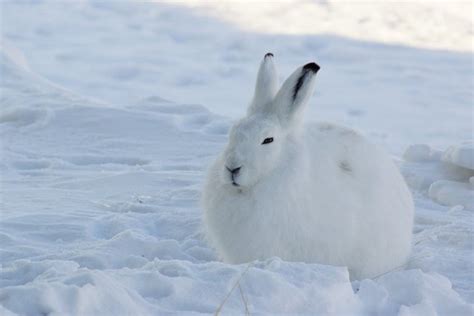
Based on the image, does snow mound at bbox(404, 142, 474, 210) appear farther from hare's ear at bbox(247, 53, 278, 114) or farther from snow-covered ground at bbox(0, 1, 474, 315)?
hare's ear at bbox(247, 53, 278, 114)

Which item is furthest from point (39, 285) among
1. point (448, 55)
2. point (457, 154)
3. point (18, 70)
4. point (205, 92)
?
point (448, 55)

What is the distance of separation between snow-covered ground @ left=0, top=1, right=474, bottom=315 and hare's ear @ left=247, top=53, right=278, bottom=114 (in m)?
0.69

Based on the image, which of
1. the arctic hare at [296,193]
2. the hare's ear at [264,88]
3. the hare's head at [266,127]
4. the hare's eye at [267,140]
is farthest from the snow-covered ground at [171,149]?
the hare's ear at [264,88]

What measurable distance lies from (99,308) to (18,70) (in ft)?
19.8

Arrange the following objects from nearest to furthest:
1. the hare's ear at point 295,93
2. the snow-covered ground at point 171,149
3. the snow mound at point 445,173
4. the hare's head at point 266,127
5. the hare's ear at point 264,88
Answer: the snow-covered ground at point 171,149, the hare's head at point 266,127, the hare's ear at point 295,93, the hare's ear at point 264,88, the snow mound at point 445,173

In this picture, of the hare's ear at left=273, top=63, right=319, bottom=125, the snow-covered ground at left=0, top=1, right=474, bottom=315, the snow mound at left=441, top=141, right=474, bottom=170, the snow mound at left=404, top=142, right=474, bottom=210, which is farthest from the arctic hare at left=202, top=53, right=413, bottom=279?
the snow mound at left=441, top=141, right=474, bottom=170

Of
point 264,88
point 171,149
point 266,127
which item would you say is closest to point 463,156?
point 171,149

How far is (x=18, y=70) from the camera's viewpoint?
27.3ft

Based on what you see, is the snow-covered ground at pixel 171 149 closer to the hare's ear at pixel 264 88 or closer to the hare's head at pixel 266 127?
the hare's head at pixel 266 127

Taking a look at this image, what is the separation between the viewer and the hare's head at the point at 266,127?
3.64 meters

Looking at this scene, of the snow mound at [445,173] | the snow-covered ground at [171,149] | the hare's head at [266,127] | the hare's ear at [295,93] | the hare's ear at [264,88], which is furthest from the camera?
the snow mound at [445,173]

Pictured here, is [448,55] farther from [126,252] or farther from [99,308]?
[99,308]

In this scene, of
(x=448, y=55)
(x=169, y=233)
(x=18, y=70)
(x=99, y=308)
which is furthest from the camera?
(x=448, y=55)

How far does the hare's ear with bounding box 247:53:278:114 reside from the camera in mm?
3898
